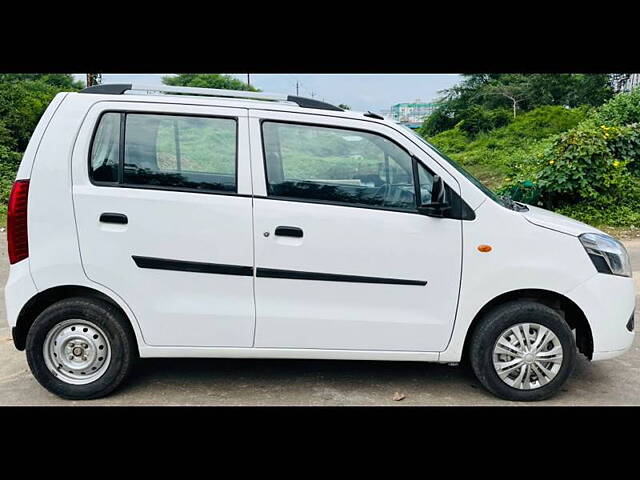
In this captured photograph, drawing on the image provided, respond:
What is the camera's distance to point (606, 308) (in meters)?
4.11

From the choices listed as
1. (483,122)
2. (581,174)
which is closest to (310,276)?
(581,174)

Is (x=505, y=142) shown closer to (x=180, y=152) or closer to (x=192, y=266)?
(x=180, y=152)

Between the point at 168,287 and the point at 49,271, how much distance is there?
0.79 meters

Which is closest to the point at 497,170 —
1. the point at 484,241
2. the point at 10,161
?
the point at 10,161

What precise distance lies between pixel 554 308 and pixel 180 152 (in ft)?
9.33

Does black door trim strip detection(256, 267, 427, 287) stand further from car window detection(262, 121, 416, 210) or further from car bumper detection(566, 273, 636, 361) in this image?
car bumper detection(566, 273, 636, 361)

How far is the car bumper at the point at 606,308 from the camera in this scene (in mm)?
4074

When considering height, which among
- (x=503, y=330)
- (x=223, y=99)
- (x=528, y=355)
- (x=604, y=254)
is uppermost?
(x=223, y=99)

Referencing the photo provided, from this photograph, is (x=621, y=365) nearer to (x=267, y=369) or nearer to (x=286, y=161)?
(x=267, y=369)

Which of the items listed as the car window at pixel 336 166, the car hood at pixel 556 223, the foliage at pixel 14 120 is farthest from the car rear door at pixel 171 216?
the foliage at pixel 14 120

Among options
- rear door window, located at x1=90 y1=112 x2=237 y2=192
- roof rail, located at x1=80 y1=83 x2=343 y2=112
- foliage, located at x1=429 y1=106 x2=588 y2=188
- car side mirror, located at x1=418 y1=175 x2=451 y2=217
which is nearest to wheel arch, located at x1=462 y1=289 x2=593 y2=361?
car side mirror, located at x1=418 y1=175 x2=451 y2=217

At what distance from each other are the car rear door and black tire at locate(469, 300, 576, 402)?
1574mm

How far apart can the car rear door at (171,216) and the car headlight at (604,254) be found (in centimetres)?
231

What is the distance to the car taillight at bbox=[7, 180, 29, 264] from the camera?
3.94 m
